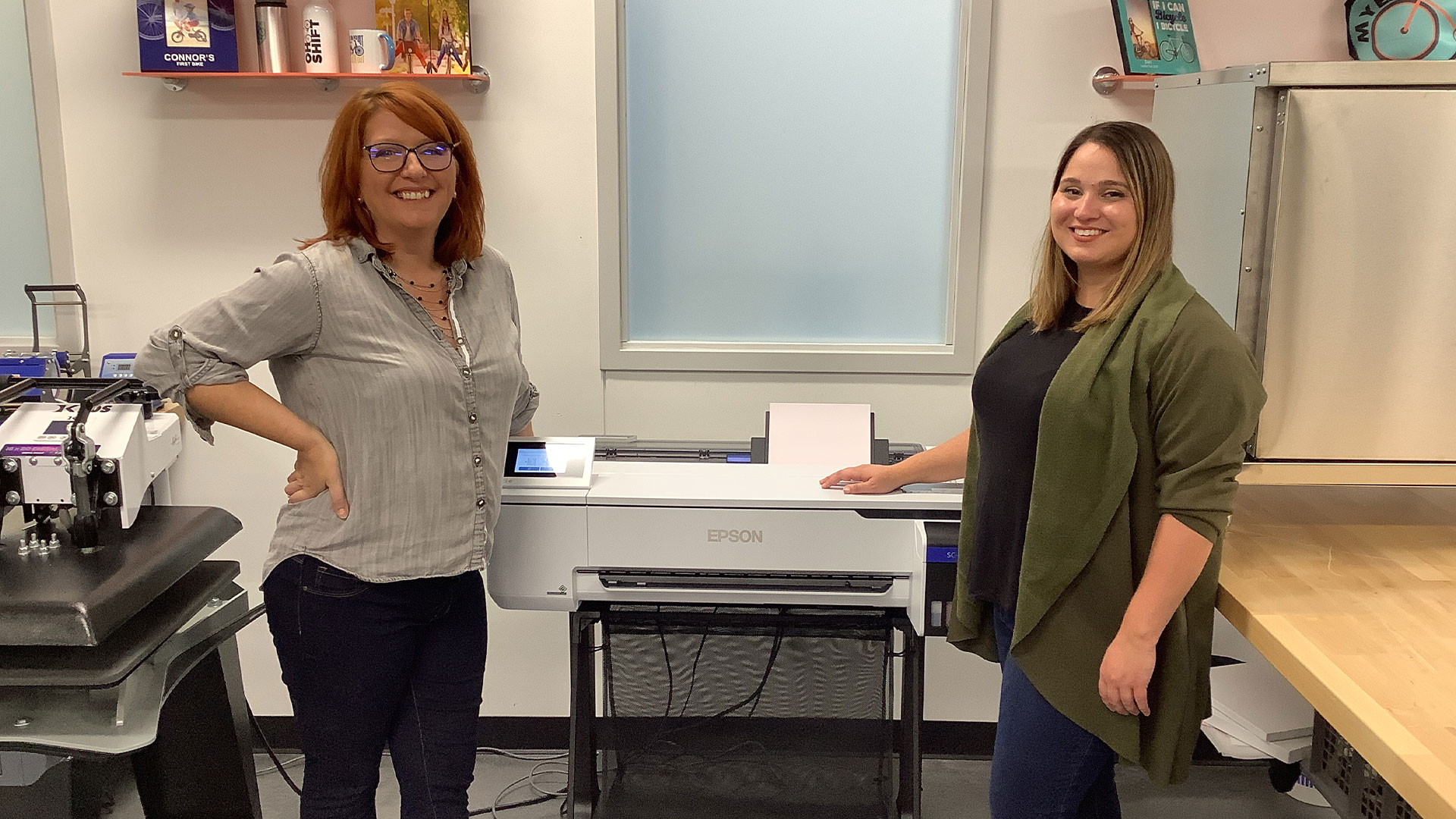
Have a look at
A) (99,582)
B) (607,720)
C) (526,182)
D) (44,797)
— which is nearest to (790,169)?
(526,182)

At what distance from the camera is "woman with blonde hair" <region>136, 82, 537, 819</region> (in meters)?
1.40

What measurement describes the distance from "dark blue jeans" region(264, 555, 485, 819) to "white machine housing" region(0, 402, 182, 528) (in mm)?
257

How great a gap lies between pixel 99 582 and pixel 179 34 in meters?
1.39

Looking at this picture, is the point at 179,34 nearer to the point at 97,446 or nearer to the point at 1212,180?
the point at 97,446

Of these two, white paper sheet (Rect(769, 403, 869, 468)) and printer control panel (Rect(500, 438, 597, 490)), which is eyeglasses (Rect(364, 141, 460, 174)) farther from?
white paper sheet (Rect(769, 403, 869, 468))

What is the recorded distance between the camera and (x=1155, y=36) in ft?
7.31

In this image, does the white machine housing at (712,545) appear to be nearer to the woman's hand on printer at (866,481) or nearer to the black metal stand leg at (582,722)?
the woman's hand on printer at (866,481)

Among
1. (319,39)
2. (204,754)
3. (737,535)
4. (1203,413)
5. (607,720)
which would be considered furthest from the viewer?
(319,39)

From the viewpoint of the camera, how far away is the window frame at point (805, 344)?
7.68 ft

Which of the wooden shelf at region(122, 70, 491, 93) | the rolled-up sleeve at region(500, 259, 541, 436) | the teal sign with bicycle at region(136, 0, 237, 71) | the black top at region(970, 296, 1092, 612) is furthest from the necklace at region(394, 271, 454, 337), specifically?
the teal sign with bicycle at region(136, 0, 237, 71)

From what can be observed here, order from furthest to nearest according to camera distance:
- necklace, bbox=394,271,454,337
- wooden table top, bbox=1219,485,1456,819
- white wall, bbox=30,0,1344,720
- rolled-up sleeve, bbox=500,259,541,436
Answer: white wall, bbox=30,0,1344,720
rolled-up sleeve, bbox=500,259,541,436
necklace, bbox=394,271,454,337
wooden table top, bbox=1219,485,1456,819

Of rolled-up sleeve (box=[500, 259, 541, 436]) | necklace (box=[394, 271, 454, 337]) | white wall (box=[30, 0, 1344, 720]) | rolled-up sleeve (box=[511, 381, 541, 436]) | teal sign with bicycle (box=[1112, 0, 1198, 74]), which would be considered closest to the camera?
necklace (box=[394, 271, 454, 337])

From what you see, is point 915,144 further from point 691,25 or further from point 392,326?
point 392,326

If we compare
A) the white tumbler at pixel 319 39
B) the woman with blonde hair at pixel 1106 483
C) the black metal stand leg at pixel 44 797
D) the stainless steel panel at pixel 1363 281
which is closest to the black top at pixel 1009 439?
the woman with blonde hair at pixel 1106 483
